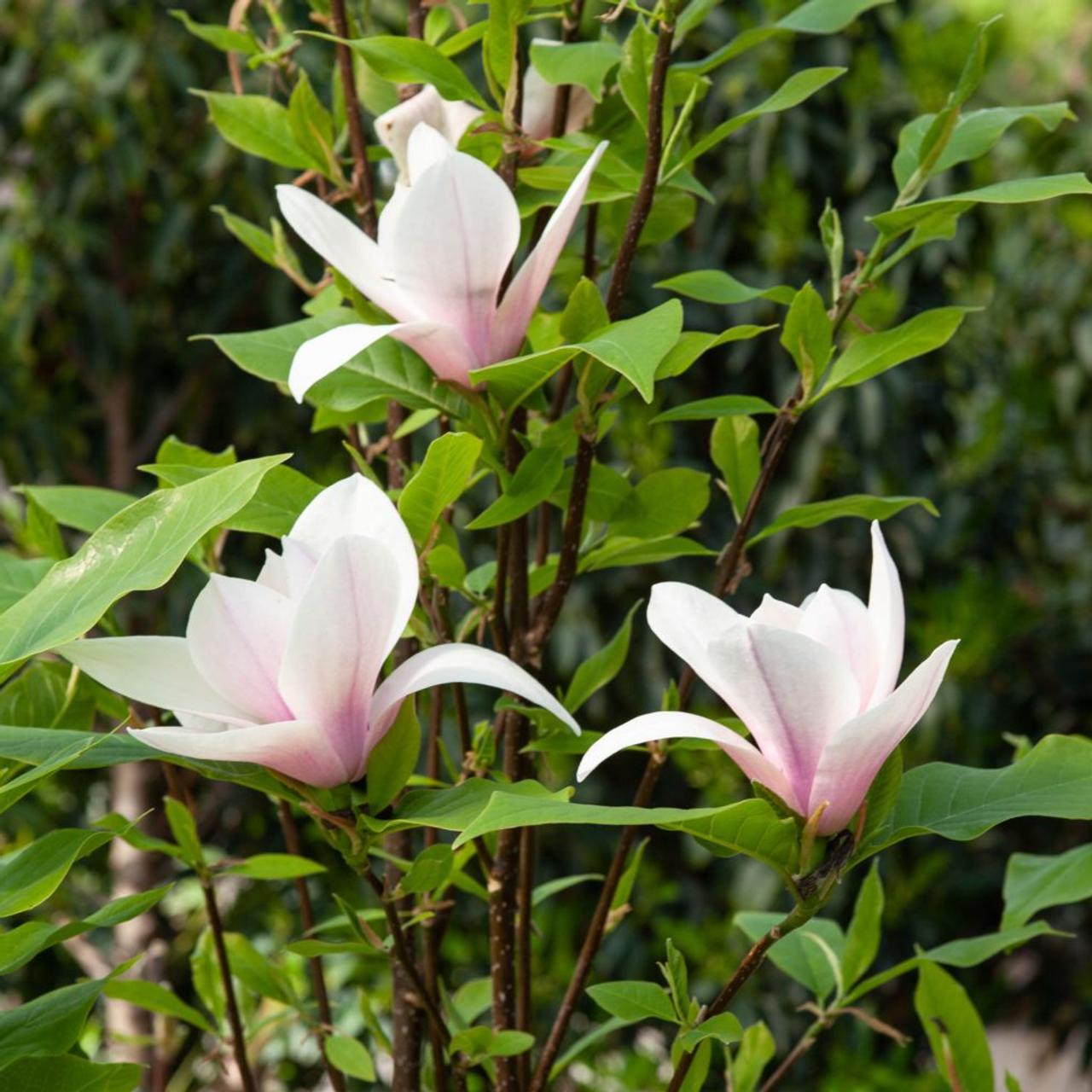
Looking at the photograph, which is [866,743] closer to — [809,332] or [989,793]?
[989,793]

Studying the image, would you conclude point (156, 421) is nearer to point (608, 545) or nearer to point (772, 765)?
point (608, 545)

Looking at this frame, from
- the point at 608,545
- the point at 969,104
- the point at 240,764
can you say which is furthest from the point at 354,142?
the point at 969,104

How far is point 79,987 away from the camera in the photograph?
49cm

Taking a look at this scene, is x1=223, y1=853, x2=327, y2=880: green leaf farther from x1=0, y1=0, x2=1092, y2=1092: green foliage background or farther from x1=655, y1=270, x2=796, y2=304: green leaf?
x1=0, y1=0, x2=1092, y2=1092: green foliage background

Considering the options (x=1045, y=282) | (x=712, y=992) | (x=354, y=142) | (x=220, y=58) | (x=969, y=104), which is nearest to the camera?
(x=354, y=142)

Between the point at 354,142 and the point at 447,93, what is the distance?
0.37 ft

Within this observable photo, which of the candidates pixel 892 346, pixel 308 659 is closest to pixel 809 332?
pixel 892 346

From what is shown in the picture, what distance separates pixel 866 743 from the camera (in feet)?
1.27

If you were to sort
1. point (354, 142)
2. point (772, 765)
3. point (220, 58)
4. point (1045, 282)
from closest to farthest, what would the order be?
point (772, 765) → point (354, 142) → point (220, 58) → point (1045, 282)

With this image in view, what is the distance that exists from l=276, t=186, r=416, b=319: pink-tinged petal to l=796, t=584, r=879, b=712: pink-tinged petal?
7.1 inches

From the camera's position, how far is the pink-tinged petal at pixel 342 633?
40 centimetres

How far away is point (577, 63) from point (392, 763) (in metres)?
0.28

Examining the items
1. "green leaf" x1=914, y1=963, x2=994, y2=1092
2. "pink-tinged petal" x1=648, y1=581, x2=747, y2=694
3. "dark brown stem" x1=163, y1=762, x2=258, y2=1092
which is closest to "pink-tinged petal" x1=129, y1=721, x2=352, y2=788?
"pink-tinged petal" x1=648, y1=581, x2=747, y2=694

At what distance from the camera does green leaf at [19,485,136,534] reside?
579 millimetres
